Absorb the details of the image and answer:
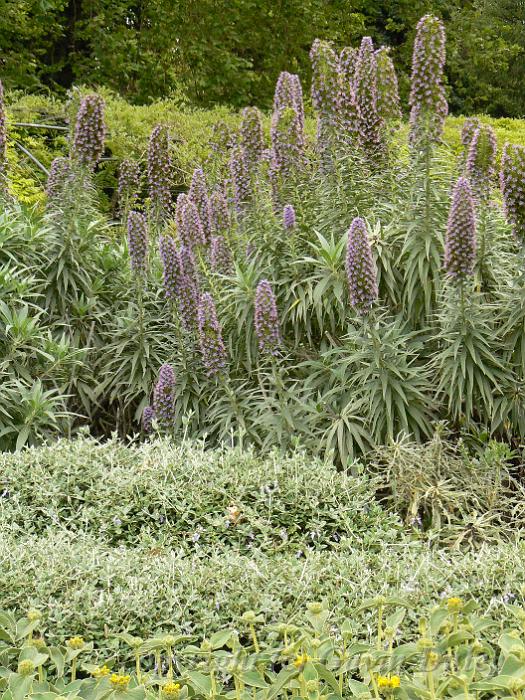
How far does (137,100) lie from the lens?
14.8 meters

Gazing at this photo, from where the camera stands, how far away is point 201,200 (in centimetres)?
582

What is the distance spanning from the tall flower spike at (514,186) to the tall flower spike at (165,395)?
1933 mm

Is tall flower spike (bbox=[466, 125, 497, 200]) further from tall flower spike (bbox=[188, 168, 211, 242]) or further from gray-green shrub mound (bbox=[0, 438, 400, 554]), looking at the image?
gray-green shrub mound (bbox=[0, 438, 400, 554])

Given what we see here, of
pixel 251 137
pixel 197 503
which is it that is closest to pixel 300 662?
pixel 197 503

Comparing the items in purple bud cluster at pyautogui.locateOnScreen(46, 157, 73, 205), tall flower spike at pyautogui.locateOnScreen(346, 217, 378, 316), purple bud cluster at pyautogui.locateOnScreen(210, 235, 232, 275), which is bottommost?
purple bud cluster at pyautogui.locateOnScreen(210, 235, 232, 275)

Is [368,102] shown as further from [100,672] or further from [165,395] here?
[100,672]

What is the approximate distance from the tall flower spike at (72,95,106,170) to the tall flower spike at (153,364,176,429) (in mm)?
1704

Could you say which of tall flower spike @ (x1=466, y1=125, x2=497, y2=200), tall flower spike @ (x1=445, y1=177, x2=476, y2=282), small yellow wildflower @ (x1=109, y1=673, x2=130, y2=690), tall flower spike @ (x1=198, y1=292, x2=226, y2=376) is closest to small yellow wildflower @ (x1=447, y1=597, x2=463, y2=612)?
small yellow wildflower @ (x1=109, y1=673, x2=130, y2=690)

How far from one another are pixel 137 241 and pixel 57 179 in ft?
4.41

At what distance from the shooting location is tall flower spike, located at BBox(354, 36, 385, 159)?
204 inches

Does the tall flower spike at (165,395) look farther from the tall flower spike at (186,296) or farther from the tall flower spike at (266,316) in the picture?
the tall flower spike at (266,316)

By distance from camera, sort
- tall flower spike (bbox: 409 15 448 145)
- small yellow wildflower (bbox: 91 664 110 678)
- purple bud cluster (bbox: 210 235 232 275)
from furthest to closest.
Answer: purple bud cluster (bbox: 210 235 232 275), tall flower spike (bbox: 409 15 448 145), small yellow wildflower (bbox: 91 664 110 678)

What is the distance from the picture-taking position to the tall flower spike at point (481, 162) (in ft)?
16.1

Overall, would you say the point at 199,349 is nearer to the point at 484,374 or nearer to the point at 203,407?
the point at 203,407
